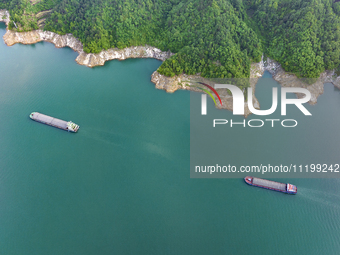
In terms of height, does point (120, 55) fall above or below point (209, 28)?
below

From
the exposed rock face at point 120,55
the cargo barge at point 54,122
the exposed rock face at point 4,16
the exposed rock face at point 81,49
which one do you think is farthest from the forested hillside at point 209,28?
the cargo barge at point 54,122

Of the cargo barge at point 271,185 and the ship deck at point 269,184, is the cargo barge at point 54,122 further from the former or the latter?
the ship deck at point 269,184

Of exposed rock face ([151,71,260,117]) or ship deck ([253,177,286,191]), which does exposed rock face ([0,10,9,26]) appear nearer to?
exposed rock face ([151,71,260,117])

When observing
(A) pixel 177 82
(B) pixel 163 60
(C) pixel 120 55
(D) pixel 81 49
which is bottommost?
(A) pixel 177 82

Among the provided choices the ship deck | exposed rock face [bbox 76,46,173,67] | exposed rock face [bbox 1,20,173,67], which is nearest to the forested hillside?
exposed rock face [bbox 76,46,173,67]

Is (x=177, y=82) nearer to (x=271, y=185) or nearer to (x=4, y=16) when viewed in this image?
(x=271, y=185)

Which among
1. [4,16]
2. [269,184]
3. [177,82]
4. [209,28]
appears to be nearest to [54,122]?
[177,82]
